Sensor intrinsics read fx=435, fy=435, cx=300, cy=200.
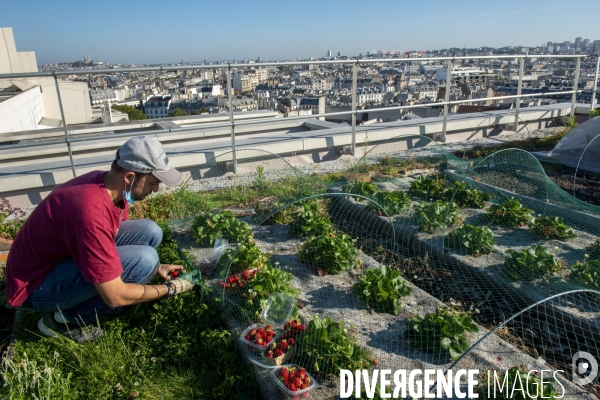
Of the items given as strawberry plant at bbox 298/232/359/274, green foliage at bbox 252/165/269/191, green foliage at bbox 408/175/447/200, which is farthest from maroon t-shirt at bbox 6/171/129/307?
green foliage at bbox 408/175/447/200

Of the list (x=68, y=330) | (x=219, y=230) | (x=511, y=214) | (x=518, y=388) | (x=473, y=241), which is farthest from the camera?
(x=511, y=214)

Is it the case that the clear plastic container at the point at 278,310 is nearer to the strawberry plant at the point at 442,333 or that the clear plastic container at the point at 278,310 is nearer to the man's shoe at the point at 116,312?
the strawberry plant at the point at 442,333

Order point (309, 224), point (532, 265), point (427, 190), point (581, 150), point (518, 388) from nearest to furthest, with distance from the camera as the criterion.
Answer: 1. point (518, 388)
2. point (532, 265)
3. point (309, 224)
4. point (427, 190)
5. point (581, 150)

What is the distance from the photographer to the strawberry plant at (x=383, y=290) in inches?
118

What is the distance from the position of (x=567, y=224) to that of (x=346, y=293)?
8.39 feet

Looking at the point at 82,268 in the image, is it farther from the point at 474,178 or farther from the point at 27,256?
the point at 474,178

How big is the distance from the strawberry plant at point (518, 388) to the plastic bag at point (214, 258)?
6.92 feet

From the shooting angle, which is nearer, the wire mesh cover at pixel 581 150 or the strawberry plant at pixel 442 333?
the strawberry plant at pixel 442 333

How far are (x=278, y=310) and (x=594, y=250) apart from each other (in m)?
2.85

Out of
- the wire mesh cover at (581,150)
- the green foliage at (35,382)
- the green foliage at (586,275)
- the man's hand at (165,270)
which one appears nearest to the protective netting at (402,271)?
the green foliage at (586,275)

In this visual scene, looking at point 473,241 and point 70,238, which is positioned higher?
point 70,238

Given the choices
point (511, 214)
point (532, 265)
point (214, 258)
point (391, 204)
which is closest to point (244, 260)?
point (214, 258)

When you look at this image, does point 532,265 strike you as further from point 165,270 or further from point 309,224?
point 165,270

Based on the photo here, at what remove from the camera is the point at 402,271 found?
12.1 ft
